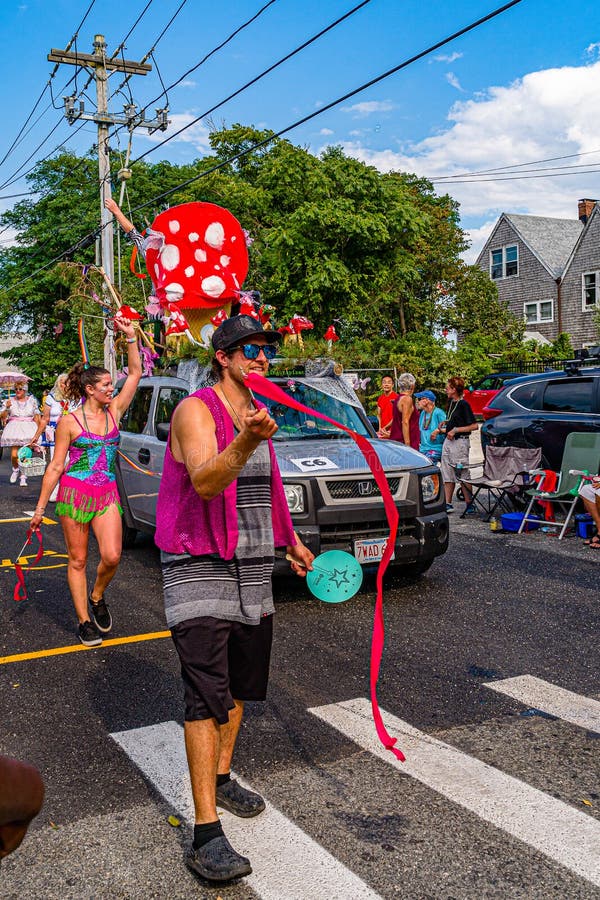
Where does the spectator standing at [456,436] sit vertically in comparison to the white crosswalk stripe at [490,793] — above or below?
above

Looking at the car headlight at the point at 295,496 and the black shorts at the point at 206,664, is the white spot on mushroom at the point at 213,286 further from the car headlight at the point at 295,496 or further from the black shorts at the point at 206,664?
the black shorts at the point at 206,664

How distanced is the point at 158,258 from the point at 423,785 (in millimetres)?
4738

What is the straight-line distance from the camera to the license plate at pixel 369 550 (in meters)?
6.84

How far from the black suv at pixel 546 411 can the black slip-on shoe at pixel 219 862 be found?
9270 millimetres

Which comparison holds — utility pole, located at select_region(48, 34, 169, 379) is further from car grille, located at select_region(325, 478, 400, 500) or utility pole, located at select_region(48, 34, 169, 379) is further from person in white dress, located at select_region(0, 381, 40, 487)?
car grille, located at select_region(325, 478, 400, 500)

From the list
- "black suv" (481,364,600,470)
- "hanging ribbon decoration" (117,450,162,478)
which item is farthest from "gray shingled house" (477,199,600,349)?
"hanging ribbon decoration" (117,450,162,478)

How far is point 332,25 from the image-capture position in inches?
431

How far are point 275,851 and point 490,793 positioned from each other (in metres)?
1.05

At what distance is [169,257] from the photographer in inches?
273

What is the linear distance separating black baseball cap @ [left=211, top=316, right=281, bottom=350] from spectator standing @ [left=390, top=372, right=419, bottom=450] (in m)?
9.01

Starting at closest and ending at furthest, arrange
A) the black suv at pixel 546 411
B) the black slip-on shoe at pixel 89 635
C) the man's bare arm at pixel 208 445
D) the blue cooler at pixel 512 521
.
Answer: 1. the man's bare arm at pixel 208 445
2. the black slip-on shoe at pixel 89 635
3. the blue cooler at pixel 512 521
4. the black suv at pixel 546 411

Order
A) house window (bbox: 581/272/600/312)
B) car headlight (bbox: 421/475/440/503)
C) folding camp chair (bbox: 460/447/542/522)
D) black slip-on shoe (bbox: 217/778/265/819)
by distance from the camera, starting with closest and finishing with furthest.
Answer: black slip-on shoe (bbox: 217/778/265/819)
car headlight (bbox: 421/475/440/503)
folding camp chair (bbox: 460/447/542/522)
house window (bbox: 581/272/600/312)

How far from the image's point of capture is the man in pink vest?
10.3 ft

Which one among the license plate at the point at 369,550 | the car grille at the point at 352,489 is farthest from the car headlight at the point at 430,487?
the license plate at the point at 369,550
